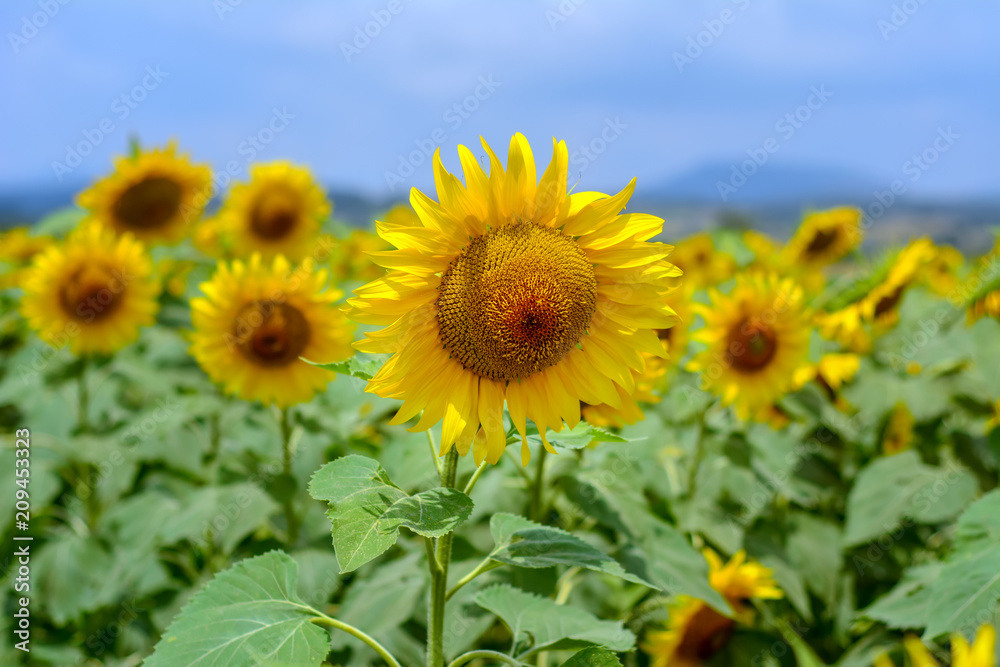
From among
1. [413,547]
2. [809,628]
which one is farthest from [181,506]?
[809,628]

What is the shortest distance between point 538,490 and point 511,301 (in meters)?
1.17

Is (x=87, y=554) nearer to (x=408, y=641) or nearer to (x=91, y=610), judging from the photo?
(x=91, y=610)

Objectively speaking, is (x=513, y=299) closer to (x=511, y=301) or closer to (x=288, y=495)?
(x=511, y=301)

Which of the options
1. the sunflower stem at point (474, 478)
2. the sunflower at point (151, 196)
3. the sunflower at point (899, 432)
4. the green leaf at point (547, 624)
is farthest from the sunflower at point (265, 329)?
the sunflower at point (899, 432)

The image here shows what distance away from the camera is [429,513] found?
1437 mm

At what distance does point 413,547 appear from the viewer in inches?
112

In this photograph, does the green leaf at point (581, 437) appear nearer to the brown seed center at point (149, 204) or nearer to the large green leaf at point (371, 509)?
the large green leaf at point (371, 509)

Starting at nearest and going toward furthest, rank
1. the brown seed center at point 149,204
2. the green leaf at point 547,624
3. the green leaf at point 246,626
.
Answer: the green leaf at point 246,626 < the green leaf at point 547,624 < the brown seed center at point 149,204

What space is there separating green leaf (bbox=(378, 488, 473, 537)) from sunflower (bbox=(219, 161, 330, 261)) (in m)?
4.64

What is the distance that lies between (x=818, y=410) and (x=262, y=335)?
282 cm

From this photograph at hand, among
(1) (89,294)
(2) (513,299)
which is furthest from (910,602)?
(1) (89,294)

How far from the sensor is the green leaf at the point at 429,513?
138 cm

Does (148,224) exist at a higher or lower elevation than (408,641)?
higher

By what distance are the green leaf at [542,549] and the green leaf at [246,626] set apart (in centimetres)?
45
